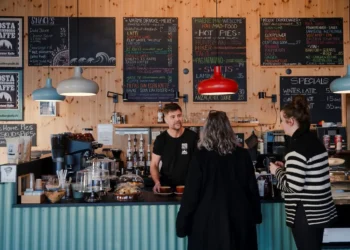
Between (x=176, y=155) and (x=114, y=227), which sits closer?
(x=114, y=227)

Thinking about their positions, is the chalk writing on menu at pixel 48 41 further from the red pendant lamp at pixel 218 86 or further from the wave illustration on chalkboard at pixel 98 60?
the red pendant lamp at pixel 218 86

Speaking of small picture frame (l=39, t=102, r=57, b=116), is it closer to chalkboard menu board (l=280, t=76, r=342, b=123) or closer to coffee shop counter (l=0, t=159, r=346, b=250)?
coffee shop counter (l=0, t=159, r=346, b=250)

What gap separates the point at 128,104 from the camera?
5.85 m

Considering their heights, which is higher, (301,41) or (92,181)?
(301,41)

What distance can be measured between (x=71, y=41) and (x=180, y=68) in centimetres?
165

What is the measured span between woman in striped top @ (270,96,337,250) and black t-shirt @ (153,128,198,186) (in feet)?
3.89

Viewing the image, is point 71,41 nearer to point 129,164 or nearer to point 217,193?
point 129,164

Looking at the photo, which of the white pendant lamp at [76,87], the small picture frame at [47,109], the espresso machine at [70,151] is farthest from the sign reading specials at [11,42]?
the white pendant lamp at [76,87]

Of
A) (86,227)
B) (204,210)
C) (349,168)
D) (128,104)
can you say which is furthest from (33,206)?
(128,104)

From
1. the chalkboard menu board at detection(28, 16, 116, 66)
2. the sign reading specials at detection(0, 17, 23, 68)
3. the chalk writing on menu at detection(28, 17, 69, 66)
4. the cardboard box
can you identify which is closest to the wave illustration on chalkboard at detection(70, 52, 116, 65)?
the chalkboard menu board at detection(28, 16, 116, 66)

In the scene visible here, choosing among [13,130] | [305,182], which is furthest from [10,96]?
[305,182]

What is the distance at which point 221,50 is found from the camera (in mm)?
5926

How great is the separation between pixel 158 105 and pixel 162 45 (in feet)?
2.94

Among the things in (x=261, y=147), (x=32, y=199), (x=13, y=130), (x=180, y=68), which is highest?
(x=180, y=68)
